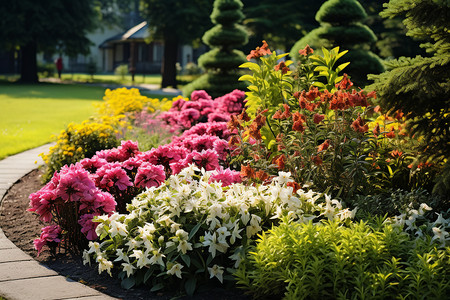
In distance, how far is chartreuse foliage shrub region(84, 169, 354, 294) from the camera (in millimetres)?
3555

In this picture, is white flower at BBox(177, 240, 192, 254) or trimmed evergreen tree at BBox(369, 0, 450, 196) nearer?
white flower at BBox(177, 240, 192, 254)

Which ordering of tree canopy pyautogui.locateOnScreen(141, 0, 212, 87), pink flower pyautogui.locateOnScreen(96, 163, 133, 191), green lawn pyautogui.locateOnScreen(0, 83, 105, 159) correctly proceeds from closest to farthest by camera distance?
pink flower pyautogui.locateOnScreen(96, 163, 133, 191), green lawn pyautogui.locateOnScreen(0, 83, 105, 159), tree canopy pyautogui.locateOnScreen(141, 0, 212, 87)

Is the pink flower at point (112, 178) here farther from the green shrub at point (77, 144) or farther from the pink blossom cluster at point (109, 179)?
the green shrub at point (77, 144)

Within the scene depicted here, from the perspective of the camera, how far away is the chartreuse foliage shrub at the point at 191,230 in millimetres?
3555

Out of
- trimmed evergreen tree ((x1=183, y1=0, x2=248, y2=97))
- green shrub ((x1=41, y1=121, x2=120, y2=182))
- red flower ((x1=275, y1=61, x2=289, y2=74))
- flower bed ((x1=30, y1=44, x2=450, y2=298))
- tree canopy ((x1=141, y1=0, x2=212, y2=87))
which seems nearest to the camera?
flower bed ((x1=30, y1=44, x2=450, y2=298))

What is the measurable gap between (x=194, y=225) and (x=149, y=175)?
1.05 m

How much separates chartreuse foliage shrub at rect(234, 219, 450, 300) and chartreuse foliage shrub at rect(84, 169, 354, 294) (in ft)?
0.88

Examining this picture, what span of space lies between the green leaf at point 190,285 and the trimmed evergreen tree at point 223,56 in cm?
1098

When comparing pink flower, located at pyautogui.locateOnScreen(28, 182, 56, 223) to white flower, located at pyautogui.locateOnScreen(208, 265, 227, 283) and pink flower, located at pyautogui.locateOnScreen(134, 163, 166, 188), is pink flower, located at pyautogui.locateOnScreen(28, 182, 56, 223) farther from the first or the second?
white flower, located at pyautogui.locateOnScreen(208, 265, 227, 283)

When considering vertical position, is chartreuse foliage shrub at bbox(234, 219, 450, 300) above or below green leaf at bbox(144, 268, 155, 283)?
above

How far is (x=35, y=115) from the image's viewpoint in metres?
Result: 16.1

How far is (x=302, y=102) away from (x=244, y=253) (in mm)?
1662

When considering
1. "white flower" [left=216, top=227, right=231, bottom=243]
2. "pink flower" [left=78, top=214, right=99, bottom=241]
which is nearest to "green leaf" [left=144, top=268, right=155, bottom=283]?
"white flower" [left=216, top=227, right=231, bottom=243]

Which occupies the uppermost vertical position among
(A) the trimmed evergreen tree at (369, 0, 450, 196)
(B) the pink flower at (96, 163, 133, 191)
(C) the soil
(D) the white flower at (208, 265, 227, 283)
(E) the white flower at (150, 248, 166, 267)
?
(A) the trimmed evergreen tree at (369, 0, 450, 196)
